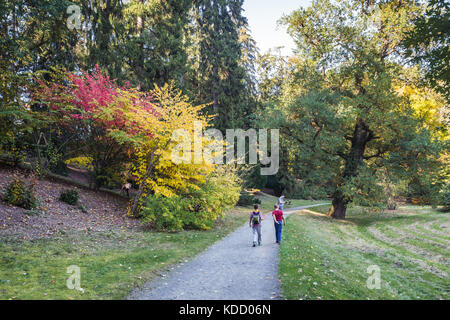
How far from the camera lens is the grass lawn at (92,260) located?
458 centimetres

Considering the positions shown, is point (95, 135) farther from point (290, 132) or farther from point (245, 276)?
point (290, 132)

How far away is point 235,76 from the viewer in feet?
92.3

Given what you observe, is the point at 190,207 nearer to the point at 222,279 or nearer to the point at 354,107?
the point at 222,279

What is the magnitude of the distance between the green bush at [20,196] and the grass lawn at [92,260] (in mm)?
2473

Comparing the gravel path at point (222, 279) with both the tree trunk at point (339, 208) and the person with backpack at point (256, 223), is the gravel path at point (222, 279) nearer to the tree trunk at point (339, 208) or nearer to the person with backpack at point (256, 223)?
the person with backpack at point (256, 223)

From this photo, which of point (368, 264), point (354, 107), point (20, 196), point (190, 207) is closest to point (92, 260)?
point (20, 196)

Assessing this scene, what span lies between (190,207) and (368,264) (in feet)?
22.2

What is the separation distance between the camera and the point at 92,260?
6.37m

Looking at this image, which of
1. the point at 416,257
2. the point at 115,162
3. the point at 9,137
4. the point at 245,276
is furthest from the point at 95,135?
the point at 416,257

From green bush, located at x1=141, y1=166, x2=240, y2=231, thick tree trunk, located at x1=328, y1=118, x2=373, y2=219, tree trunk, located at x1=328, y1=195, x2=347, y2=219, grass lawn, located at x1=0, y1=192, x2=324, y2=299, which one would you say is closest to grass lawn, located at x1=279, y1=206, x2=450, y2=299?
grass lawn, located at x1=0, y1=192, x2=324, y2=299

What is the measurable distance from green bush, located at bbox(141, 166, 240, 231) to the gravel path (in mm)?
2796
